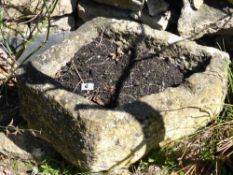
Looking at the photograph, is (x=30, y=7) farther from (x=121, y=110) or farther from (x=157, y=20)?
(x=121, y=110)

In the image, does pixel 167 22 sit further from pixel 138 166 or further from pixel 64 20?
pixel 138 166

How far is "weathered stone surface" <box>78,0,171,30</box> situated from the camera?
13.2 ft

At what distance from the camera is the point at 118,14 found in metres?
4.14

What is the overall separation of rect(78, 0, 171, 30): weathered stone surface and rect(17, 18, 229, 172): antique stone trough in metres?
0.39

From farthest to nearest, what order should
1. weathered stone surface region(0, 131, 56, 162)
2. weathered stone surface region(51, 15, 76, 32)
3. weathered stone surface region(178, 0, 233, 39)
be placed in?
weathered stone surface region(51, 15, 76, 32), weathered stone surface region(178, 0, 233, 39), weathered stone surface region(0, 131, 56, 162)

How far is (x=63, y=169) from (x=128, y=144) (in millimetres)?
538

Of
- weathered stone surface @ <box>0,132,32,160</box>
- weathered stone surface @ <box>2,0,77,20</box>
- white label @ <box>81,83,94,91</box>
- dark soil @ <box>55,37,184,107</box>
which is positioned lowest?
weathered stone surface @ <box>0,132,32,160</box>

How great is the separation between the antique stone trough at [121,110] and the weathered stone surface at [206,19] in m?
0.40

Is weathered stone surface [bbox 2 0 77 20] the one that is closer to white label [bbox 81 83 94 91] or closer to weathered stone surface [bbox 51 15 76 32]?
weathered stone surface [bbox 51 15 76 32]

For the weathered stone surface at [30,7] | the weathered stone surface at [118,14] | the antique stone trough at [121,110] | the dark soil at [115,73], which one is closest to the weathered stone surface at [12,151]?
the antique stone trough at [121,110]

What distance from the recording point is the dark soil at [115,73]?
3521 mm

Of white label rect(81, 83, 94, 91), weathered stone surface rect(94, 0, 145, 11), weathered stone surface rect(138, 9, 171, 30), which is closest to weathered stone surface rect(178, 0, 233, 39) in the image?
weathered stone surface rect(138, 9, 171, 30)

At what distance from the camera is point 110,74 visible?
144 inches

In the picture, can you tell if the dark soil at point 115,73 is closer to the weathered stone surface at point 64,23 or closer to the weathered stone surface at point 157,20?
the weathered stone surface at point 157,20
